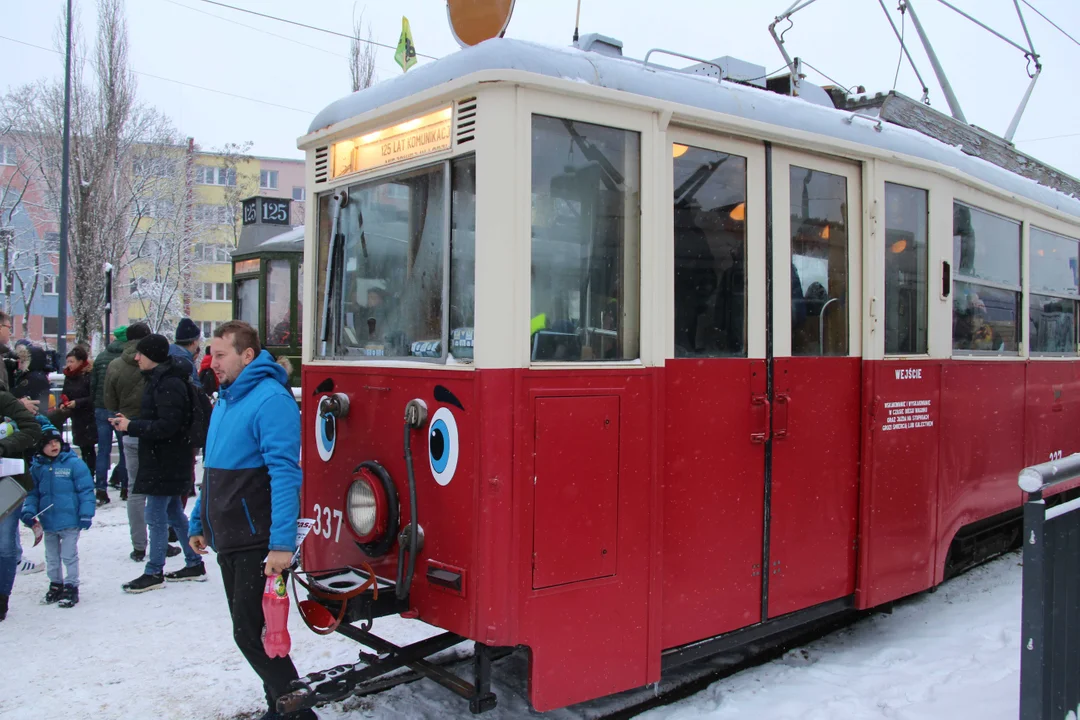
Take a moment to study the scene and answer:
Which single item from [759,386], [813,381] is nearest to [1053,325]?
[813,381]

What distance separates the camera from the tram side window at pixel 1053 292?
6539 millimetres

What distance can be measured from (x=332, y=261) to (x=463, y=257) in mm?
1097

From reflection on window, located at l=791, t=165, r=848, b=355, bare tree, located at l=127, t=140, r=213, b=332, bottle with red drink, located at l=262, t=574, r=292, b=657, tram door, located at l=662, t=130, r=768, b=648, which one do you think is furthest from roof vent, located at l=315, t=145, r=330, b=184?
bare tree, located at l=127, t=140, r=213, b=332

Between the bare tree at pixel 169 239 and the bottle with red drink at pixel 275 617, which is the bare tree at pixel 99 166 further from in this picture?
the bottle with red drink at pixel 275 617

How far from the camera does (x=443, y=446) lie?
3.61 meters

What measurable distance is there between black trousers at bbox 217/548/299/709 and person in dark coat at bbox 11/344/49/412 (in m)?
6.15

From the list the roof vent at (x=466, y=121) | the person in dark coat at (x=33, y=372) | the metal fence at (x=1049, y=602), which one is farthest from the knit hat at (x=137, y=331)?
the metal fence at (x=1049, y=602)

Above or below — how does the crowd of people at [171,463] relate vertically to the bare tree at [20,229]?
below

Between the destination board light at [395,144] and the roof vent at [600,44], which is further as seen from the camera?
the roof vent at [600,44]

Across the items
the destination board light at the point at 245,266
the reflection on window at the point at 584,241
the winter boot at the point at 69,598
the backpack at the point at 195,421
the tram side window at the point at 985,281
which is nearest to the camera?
the reflection on window at the point at 584,241

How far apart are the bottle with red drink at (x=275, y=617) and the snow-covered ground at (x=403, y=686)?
83 cm

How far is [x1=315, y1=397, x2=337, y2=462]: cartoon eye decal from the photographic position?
14.1 feet

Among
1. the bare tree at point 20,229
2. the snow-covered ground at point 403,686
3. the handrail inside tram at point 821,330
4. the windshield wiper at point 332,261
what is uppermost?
the bare tree at point 20,229

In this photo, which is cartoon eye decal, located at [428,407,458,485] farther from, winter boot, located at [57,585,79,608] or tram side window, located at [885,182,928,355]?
winter boot, located at [57,585,79,608]
